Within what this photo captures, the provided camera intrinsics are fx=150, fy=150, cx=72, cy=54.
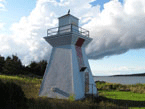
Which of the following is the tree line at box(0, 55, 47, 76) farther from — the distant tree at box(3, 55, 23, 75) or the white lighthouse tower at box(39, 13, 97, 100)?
the white lighthouse tower at box(39, 13, 97, 100)

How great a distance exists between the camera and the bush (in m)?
9.73

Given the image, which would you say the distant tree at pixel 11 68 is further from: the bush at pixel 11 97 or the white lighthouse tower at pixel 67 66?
the bush at pixel 11 97

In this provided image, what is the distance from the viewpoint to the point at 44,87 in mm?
18484

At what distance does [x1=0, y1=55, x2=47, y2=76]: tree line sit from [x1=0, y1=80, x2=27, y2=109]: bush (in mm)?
47657

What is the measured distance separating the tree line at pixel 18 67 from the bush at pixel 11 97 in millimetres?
47657

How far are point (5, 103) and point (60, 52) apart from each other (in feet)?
32.3

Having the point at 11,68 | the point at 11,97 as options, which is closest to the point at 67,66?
the point at 11,97

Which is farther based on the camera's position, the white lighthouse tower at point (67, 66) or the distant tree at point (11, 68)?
the distant tree at point (11, 68)

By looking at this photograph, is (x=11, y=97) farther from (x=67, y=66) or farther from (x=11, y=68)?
(x=11, y=68)

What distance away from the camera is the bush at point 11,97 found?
9.73 meters

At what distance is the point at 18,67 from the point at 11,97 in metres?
49.5

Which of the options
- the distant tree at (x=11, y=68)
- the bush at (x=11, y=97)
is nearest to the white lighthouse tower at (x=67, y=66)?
the bush at (x=11, y=97)

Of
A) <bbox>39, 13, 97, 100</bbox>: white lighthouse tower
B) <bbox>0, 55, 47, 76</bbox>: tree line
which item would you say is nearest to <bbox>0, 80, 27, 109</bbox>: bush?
<bbox>39, 13, 97, 100</bbox>: white lighthouse tower

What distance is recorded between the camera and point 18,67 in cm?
5678
